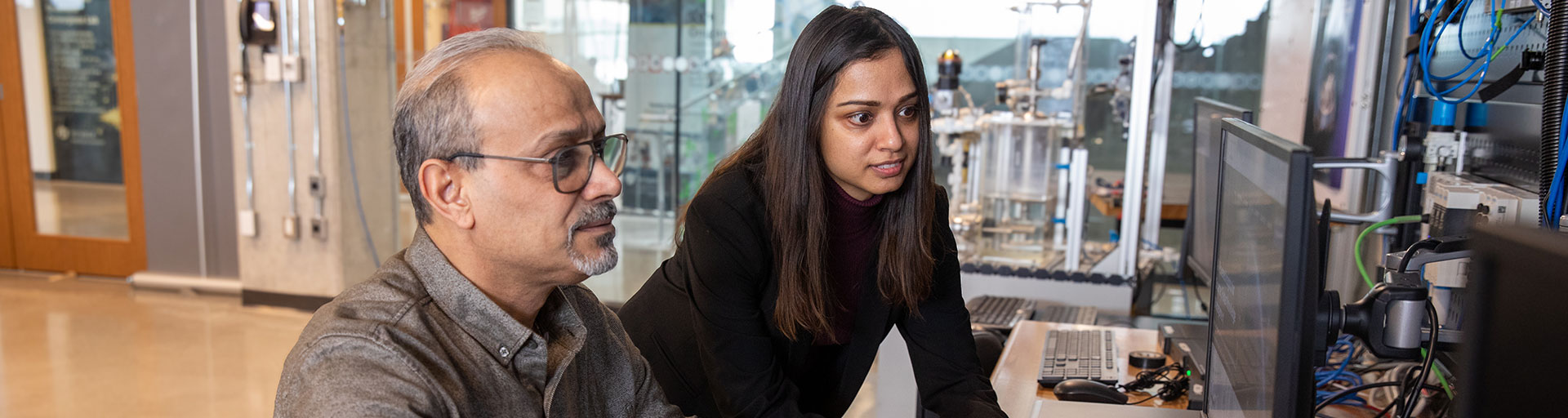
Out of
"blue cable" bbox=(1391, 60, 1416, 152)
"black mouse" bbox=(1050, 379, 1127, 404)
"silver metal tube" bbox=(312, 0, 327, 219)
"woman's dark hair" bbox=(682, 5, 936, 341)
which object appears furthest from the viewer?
"silver metal tube" bbox=(312, 0, 327, 219)

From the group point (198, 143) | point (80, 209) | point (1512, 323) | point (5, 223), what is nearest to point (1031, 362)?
point (1512, 323)

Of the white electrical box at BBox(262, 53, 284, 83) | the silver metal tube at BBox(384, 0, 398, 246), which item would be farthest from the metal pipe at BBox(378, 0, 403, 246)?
the white electrical box at BBox(262, 53, 284, 83)

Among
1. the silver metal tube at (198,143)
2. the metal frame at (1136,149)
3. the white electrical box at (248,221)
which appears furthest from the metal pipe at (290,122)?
the metal frame at (1136,149)

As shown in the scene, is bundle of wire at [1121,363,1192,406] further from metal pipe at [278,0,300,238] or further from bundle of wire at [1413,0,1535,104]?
metal pipe at [278,0,300,238]

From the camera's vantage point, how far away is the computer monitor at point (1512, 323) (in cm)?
45

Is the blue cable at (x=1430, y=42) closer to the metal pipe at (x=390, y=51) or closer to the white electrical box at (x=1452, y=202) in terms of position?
the white electrical box at (x=1452, y=202)

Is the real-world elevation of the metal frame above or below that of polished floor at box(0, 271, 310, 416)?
above

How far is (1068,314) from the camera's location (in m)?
2.46

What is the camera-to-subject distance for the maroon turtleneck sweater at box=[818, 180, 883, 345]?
62.3 inches

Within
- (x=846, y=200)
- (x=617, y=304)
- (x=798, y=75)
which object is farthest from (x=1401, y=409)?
(x=617, y=304)

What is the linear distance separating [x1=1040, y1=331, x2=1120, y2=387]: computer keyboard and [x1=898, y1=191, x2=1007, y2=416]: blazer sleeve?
184 millimetres

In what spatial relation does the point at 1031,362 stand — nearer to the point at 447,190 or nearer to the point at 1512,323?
the point at 447,190

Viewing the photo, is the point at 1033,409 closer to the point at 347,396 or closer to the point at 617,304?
the point at 347,396

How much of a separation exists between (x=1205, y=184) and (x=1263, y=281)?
0.90m
